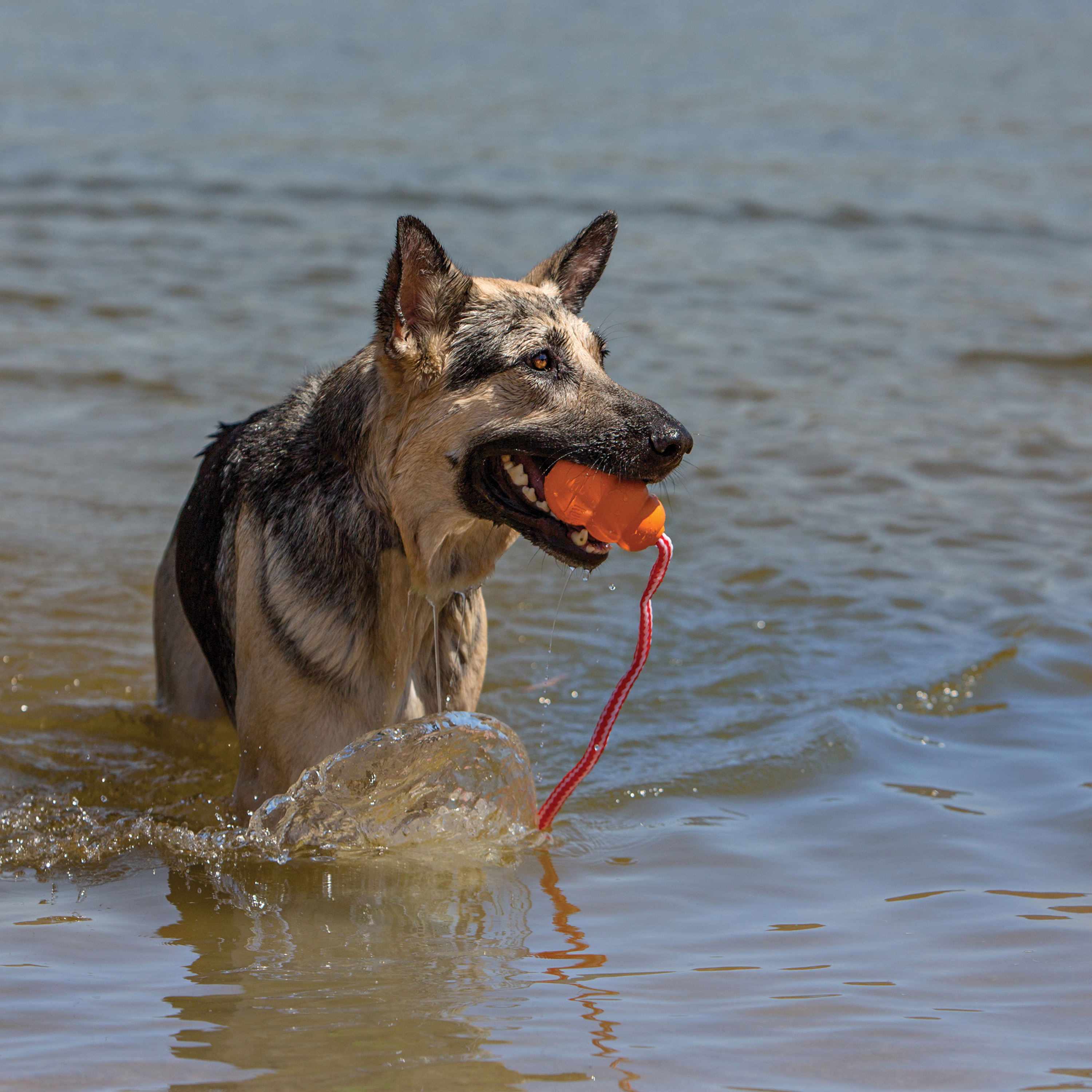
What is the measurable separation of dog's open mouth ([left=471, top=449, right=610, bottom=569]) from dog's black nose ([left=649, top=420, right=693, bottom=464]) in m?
0.36

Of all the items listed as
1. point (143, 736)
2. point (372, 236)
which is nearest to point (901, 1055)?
point (143, 736)

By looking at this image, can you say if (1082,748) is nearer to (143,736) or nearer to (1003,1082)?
(1003,1082)

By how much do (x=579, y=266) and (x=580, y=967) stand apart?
2530mm

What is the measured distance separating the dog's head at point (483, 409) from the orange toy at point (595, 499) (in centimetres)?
4

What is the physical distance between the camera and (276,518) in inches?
192

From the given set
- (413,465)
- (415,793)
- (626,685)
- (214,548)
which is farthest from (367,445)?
(415,793)

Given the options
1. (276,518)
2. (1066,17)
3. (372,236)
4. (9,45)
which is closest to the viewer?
(276,518)

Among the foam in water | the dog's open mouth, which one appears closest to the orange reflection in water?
the foam in water

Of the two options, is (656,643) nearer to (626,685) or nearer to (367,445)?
(626,685)

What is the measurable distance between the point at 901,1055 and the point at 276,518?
2708mm

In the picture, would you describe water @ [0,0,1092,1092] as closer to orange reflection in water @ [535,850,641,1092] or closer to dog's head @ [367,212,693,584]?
orange reflection in water @ [535,850,641,1092]

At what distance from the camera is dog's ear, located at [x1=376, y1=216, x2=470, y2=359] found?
175 inches

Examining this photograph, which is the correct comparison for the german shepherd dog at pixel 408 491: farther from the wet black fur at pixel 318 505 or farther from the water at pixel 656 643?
the water at pixel 656 643

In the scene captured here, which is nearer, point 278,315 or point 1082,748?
point 1082,748
